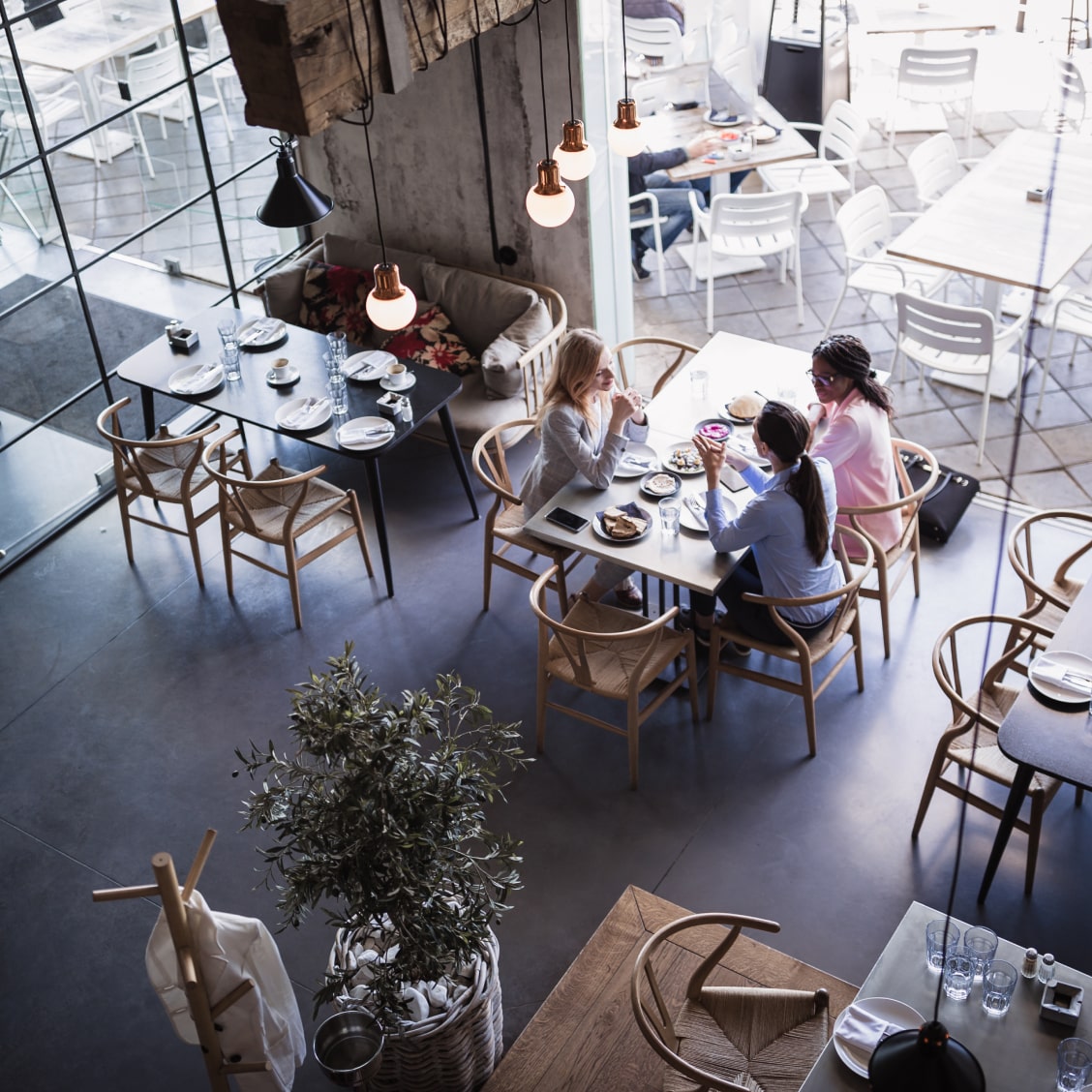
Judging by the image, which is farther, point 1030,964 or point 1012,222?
point 1012,222

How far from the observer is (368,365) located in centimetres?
664

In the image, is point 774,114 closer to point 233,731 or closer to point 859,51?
point 859,51

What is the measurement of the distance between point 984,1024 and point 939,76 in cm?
808

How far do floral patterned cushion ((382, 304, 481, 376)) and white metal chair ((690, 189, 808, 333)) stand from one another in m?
1.77

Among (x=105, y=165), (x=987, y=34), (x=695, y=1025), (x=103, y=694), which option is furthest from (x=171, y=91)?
(x=987, y=34)

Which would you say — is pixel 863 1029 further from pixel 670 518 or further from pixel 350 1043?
pixel 670 518

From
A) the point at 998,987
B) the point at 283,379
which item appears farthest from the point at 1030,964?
the point at 283,379

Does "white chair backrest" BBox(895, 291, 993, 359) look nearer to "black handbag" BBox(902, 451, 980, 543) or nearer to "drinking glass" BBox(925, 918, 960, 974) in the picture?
"black handbag" BBox(902, 451, 980, 543)

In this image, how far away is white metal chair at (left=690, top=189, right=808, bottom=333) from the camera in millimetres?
7762

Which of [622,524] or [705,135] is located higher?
[705,135]

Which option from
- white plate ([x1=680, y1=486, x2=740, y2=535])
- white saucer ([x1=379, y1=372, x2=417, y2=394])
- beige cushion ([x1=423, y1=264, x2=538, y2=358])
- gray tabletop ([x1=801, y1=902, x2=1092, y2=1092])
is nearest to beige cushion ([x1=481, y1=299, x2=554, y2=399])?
beige cushion ([x1=423, y1=264, x2=538, y2=358])

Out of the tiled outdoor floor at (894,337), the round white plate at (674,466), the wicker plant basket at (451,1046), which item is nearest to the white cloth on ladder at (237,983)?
the wicker plant basket at (451,1046)

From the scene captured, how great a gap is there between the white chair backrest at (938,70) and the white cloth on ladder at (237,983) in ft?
28.3

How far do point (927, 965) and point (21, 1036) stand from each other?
322cm
